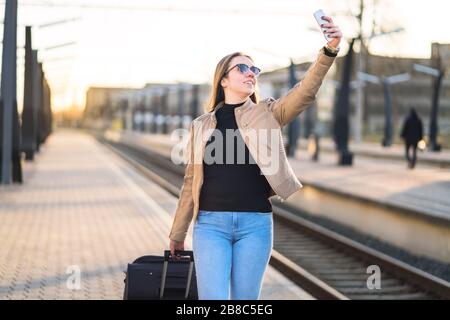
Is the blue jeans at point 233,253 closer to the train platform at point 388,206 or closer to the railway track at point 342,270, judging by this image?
the railway track at point 342,270

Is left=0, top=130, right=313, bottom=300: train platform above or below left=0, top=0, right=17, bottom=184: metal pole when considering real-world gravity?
below

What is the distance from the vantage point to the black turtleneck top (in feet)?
14.9

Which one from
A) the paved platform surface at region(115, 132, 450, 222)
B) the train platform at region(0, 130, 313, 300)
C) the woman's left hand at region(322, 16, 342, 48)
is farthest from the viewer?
the paved platform surface at region(115, 132, 450, 222)

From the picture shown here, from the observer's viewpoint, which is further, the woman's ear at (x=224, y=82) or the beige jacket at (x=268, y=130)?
the woman's ear at (x=224, y=82)

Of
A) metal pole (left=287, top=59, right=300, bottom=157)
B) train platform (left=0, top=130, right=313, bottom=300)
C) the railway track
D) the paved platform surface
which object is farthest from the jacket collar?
metal pole (left=287, top=59, right=300, bottom=157)

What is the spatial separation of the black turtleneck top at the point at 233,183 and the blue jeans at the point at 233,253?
4 centimetres

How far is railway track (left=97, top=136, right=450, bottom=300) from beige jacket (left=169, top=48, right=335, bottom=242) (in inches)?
200

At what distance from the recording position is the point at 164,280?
16.0 feet

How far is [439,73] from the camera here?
135 ft

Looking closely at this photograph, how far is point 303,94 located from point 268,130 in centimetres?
26

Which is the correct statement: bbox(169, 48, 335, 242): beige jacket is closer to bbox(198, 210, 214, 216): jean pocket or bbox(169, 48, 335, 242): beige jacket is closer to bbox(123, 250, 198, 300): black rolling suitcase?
bbox(198, 210, 214, 216): jean pocket

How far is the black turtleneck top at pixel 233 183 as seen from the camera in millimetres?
4551

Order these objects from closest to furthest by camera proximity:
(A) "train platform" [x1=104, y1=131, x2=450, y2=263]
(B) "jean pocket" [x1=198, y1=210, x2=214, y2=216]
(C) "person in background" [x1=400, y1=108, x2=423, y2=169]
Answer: (B) "jean pocket" [x1=198, y1=210, x2=214, y2=216] → (A) "train platform" [x1=104, y1=131, x2=450, y2=263] → (C) "person in background" [x1=400, y1=108, x2=423, y2=169]

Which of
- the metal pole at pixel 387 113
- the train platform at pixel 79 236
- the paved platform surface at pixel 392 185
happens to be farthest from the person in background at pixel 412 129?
the metal pole at pixel 387 113
